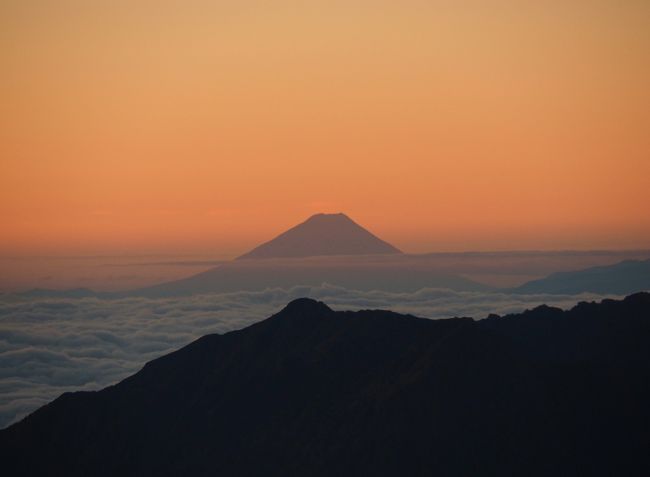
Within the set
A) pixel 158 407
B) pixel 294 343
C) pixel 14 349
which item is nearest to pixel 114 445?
pixel 158 407

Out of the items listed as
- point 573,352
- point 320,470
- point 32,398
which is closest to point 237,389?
point 320,470

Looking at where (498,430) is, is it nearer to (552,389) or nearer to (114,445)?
(552,389)

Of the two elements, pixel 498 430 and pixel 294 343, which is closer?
pixel 498 430

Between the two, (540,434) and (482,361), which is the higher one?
(482,361)

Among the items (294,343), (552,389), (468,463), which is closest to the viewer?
(468,463)

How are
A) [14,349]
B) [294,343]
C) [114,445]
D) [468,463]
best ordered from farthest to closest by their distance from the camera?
1. [14,349]
2. [294,343]
3. [114,445]
4. [468,463]

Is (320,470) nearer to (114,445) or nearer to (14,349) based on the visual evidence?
(114,445)
